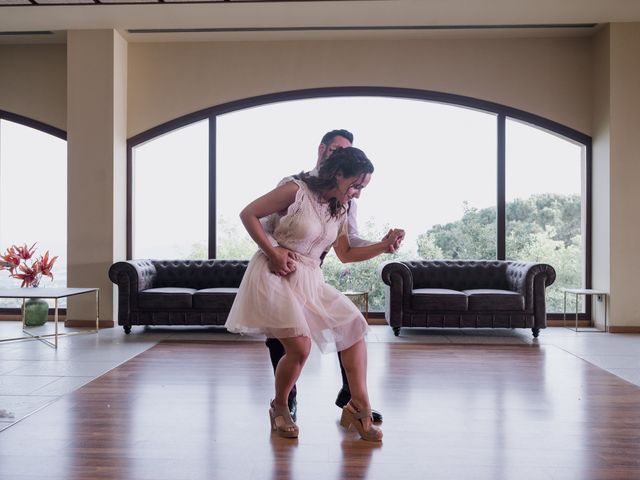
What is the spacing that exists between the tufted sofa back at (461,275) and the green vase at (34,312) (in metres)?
4.05

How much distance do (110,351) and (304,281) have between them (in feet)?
9.90

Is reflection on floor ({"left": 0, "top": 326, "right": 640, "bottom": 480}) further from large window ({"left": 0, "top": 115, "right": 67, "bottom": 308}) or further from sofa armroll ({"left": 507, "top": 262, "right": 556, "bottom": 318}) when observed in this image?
large window ({"left": 0, "top": 115, "right": 67, "bottom": 308})

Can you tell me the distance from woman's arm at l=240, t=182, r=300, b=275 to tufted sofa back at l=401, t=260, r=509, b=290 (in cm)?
412

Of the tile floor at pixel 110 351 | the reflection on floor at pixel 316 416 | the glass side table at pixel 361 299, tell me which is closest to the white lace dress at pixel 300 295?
the reflection on floor at pixel 316 416

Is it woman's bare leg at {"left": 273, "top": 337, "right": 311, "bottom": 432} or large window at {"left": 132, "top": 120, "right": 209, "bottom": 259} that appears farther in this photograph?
large window at {"left": 132, "top": 120, "right": 209, "bottom": 259}

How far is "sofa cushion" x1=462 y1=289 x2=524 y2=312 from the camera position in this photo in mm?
5867

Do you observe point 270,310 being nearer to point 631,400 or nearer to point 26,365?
point 631,400

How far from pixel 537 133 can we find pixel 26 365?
6013mm

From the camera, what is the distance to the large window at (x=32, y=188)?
733 cm

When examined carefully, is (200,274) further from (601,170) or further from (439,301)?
(601,170)

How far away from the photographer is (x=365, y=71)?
7.05 meters

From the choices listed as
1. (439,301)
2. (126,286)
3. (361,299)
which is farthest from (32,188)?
(439,301)

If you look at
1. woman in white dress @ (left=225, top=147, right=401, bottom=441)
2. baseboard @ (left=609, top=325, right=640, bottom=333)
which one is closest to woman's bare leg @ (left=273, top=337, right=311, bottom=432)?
woman in white dress @ (left=225, top=147, right=401, bottom=441)

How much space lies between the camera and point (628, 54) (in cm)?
635
